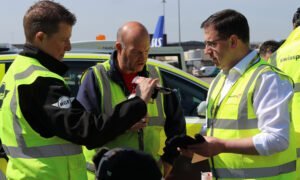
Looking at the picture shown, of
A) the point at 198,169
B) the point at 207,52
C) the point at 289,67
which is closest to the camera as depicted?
the point at 207,52

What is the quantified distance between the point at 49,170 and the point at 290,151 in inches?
48.6

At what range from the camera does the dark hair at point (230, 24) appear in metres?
2.54

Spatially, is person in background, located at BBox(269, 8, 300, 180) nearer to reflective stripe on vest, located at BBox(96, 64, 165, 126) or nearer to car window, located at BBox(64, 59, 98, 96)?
reflective stripe on vest, located at BBox(96, 64, 165, 126)

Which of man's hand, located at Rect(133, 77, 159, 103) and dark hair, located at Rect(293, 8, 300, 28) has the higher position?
dark hair, located at Rect(293, 8, 300, 28)

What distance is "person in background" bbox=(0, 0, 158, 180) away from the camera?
7.11ft

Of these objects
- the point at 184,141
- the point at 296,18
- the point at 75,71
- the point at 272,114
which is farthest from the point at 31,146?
the point at 75,71

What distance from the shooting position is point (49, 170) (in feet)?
7.37

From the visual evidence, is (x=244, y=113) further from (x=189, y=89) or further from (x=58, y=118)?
(x=189, y=89)

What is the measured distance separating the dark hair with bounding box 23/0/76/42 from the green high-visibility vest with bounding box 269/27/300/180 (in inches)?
55.9

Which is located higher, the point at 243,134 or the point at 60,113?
the point at 60,113

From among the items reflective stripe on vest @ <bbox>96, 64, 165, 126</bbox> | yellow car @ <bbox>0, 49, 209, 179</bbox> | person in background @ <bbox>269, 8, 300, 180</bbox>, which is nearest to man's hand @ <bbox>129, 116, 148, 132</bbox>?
reflective stripe on vest @ <bbox>96, 64, 165, 126</bbox>

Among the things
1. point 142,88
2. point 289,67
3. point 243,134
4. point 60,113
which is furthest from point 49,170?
point 289,67

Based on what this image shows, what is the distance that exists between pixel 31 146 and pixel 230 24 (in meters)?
1.19

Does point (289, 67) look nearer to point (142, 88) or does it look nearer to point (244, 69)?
point (244, 69)
